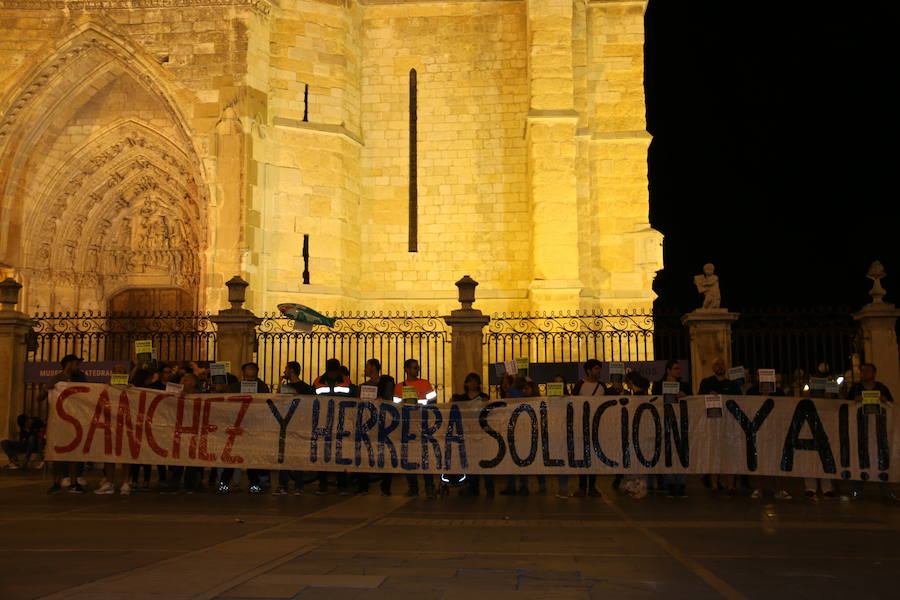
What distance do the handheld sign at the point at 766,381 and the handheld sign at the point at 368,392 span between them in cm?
432

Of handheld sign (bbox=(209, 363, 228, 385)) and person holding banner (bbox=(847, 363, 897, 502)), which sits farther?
handheld sign (bbox=(209, 363, 228, 385))

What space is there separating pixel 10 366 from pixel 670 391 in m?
10.0

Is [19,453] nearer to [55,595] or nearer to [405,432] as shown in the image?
[405,432]

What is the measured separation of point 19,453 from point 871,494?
1178cm

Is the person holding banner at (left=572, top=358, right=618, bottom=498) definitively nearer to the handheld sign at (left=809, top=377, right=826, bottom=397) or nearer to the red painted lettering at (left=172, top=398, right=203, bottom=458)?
the handheld sign at (left=809, top=377, right=826, bottom=397)

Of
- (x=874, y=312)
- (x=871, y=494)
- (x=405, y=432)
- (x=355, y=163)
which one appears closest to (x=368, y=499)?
(x=405, y=432)

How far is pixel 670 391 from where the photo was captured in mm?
10219

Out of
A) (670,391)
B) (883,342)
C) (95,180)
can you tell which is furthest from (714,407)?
(95,180)

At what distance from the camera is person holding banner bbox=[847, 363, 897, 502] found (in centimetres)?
979

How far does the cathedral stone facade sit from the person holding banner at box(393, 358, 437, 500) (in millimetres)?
6774

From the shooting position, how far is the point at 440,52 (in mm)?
20016

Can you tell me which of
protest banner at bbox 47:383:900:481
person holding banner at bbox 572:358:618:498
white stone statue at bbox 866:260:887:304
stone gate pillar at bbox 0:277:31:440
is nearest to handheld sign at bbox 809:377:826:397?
protest banner at bbox 47:383:900:481

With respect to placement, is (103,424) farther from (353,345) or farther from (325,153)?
(325,153)

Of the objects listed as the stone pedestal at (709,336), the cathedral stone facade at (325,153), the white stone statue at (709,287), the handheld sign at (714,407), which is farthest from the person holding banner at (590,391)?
the cathedral stone facade at (325,153)
